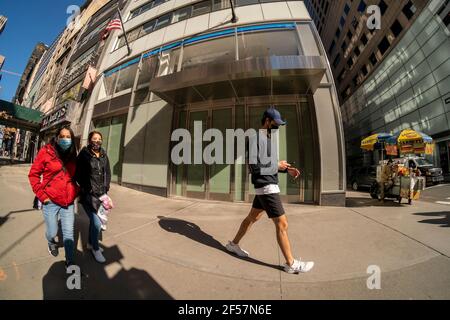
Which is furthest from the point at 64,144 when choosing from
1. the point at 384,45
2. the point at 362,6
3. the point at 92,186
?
the point at 362,6

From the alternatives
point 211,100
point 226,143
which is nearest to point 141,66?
point 211,100

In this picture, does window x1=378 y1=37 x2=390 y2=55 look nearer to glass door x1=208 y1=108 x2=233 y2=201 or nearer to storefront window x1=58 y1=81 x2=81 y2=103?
glass door x1=208 y1=108 x2=233 y2=201

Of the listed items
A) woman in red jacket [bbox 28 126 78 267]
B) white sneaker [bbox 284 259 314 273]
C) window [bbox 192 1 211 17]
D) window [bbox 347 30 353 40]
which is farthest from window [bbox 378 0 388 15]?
woman in red jacket [bbox 28 126 78 267]

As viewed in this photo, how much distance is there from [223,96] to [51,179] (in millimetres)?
6277

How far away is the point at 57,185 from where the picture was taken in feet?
8.34

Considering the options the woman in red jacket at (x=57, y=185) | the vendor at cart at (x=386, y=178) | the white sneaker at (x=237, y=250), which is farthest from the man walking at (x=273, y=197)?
the vendor at cart at (x=386, y=178)

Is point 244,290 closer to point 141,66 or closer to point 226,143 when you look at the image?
point 226,143

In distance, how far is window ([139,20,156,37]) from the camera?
39.4 feet

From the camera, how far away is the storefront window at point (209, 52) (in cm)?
891

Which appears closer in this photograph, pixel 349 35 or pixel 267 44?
pixel 267 44

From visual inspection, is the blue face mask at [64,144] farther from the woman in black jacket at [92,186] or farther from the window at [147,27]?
the window at [147,27]

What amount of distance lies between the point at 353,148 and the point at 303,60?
32.7 metres

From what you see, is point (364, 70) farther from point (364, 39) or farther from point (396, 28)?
point (396, 28)

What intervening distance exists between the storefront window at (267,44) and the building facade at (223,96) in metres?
0.04
